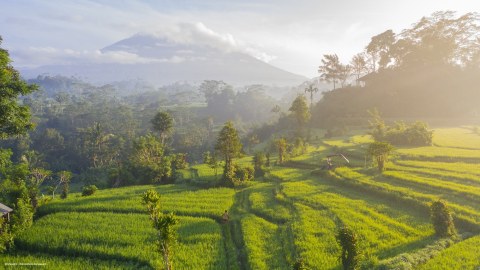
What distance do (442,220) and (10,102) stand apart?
26924mm

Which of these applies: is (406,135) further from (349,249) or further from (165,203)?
(349,249)

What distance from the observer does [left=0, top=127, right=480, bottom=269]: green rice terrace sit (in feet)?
57.3

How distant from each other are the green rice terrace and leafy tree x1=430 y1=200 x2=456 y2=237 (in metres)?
0.64

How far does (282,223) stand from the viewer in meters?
22.8

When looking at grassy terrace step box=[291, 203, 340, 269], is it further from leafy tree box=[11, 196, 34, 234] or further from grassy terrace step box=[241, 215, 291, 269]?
leafy tree box=[11, 196, 34, 234]

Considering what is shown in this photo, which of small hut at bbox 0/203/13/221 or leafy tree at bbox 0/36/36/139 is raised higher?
leafy tree at bbox 0/36/36/139

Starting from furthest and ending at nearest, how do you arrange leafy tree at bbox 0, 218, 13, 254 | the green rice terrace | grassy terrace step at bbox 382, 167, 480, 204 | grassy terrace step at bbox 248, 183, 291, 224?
1. grassy terrace step at bbox 382, 167, 480, 204
2. grassy terrace step at bbox 248, 183, 291, 224
3. leafy tree at bbox 0, 218, 13, 254
4. the green rice terrace

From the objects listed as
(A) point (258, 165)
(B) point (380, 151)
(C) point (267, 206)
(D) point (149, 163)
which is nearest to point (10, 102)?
(C) point (267, 206)

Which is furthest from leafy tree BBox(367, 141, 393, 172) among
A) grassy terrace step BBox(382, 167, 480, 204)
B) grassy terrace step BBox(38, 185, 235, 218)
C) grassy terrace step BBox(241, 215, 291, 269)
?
grassy terrace step BBox(241, 215, 291, 269)

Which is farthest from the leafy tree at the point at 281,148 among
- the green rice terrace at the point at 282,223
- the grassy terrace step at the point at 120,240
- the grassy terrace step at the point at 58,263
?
the grassy terrace step at the point at 58,263

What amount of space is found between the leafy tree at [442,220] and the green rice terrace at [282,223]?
2.09 feet

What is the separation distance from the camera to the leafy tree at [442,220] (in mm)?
19453

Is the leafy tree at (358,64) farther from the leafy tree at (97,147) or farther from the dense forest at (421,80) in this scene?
the leafy tree at (97,147)

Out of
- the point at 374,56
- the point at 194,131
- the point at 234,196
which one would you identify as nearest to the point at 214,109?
the point at 194,131
